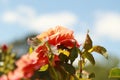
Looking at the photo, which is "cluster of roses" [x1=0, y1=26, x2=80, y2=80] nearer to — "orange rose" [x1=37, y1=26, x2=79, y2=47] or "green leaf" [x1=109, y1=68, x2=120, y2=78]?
"orange rose" [x1=37, y1=26, x2=79, y2=47]

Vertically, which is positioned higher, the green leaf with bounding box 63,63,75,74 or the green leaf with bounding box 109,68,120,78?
the green leaf with bounding box 63,63,75,74

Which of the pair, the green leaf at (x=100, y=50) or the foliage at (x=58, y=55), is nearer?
the foliage at (x=58, y=55)

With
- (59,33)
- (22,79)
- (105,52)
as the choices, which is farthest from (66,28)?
(22,79)

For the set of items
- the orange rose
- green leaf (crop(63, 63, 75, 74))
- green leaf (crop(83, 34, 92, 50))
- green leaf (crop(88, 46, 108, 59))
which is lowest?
green leaf (crop(63, 63, 75, 74))

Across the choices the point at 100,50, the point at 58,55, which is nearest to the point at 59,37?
the point at 58,55

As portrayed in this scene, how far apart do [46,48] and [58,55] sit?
0.06 metres

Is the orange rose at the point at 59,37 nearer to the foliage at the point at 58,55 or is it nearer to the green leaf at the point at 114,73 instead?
the foliage at the point at 58,55

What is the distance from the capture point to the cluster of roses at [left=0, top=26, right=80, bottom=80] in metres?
1.46

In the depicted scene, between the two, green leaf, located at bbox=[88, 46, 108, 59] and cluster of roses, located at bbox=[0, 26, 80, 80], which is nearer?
cluster of roses, located at bbox=[0, 26, 80, 80]

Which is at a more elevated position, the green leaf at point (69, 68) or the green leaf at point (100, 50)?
the green leaf at point (100, 50)

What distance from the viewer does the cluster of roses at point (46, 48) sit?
1.46m

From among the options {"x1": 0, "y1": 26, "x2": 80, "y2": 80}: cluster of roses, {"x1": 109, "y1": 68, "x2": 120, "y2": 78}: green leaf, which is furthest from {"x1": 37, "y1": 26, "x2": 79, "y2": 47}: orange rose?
{"x1": 109, "y1": 68, "x2": 120, "y2": 78}: green leaf

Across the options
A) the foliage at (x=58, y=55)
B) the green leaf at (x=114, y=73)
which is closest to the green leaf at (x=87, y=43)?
the foliage at (x=58, y=55)

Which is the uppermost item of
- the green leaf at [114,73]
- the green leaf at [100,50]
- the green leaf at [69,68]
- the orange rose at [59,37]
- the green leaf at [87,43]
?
the orange rose at [59,37]
